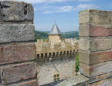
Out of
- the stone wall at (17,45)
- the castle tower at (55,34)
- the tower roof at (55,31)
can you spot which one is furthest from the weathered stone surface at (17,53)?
the tower roof at (55,31)

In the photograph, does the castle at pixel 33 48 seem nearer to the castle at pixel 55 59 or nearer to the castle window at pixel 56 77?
the castle at pixel 55 59

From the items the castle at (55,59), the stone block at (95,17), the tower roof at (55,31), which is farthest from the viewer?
the tower roof at (55,31)

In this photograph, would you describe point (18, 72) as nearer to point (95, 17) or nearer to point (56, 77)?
point (95, 17)

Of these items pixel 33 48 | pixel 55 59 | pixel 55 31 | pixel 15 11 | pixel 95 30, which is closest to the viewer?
pixel 15 11

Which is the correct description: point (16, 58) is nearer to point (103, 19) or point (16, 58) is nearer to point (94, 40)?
point (94, 40)

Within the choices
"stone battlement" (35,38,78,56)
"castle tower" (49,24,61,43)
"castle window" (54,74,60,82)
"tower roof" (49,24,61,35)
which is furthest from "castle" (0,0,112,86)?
"tower roof" (49,24,61,35)

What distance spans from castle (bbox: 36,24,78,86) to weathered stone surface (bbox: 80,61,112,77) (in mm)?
10562

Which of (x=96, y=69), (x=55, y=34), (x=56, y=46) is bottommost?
(x=56, y=46)

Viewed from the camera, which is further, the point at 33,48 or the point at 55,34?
the point at 55,34

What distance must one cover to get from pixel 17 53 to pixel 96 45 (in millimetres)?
1381

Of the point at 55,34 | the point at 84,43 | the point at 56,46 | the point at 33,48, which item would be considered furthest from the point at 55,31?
the point at 33,48

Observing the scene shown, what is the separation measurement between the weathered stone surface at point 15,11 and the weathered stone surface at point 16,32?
7cm

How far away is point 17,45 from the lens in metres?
1.43

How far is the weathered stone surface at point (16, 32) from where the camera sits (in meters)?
1.35
